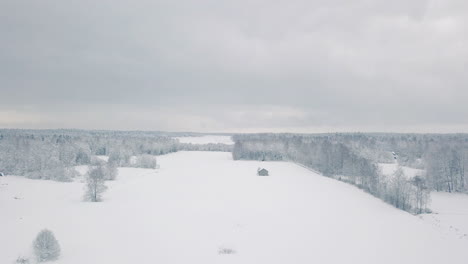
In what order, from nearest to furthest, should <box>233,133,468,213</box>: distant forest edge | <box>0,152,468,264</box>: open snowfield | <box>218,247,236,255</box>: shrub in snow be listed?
<box>0,152,468,264</box>: open snowfield
<box>218,247,236,255</box>: shrub in snow
<box>233,133,468,213</box>: distant forest edge

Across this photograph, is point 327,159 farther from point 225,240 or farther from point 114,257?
point 114,257

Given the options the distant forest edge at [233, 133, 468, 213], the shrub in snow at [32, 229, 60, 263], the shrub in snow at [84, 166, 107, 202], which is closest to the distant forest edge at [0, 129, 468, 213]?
the distant forest edge at [233, 133, 468, 213]

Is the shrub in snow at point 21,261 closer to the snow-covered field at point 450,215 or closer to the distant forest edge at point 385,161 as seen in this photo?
the snow-covered field at point 450,215

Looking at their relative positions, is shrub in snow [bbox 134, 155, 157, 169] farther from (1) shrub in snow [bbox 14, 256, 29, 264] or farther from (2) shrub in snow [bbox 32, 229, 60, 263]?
(1) shrub in snow [bbox 14, 256, 29, 264]

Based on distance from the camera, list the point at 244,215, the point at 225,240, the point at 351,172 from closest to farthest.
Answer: the point at 225,240, the point at 244,215, the point at 351,172

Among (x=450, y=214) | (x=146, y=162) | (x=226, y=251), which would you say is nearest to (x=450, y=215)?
(x=450, y=214)

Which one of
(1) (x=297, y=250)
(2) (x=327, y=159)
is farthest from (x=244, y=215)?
(2) (x=327, y=159)
